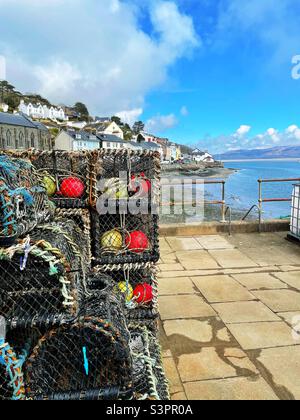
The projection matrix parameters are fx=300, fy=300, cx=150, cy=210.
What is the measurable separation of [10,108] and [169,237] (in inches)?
3908

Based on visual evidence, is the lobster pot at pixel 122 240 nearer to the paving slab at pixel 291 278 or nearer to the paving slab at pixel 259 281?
the paving slab at pixel 259 281

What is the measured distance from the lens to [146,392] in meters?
1.72

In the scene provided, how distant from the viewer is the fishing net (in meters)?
2.87

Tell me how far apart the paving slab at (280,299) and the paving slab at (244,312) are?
5.0 inches

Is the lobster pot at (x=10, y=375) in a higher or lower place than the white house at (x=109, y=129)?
Result: lower

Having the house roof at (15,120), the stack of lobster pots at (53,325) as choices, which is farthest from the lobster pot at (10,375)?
the house roof at (15,120)

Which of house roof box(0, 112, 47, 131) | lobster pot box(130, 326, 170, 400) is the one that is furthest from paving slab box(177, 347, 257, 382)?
house roof box(0, 112, 47, 131)

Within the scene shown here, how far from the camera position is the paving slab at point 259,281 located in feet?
13.6

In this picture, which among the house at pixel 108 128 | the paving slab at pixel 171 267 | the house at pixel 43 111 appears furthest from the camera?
the house at pixel 43 111

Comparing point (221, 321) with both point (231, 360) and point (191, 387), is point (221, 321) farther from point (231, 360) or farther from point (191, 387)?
point (191, 387)

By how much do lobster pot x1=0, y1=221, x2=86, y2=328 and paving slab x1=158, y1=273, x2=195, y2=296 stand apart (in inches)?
95.2

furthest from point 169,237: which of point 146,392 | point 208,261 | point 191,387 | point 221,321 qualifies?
point 146,392

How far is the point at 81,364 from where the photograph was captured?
171 cm

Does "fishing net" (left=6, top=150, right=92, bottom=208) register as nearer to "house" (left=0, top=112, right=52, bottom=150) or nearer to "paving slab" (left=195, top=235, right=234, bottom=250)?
"paving slab" (left=195, top=235, right=234, bottom=250)
